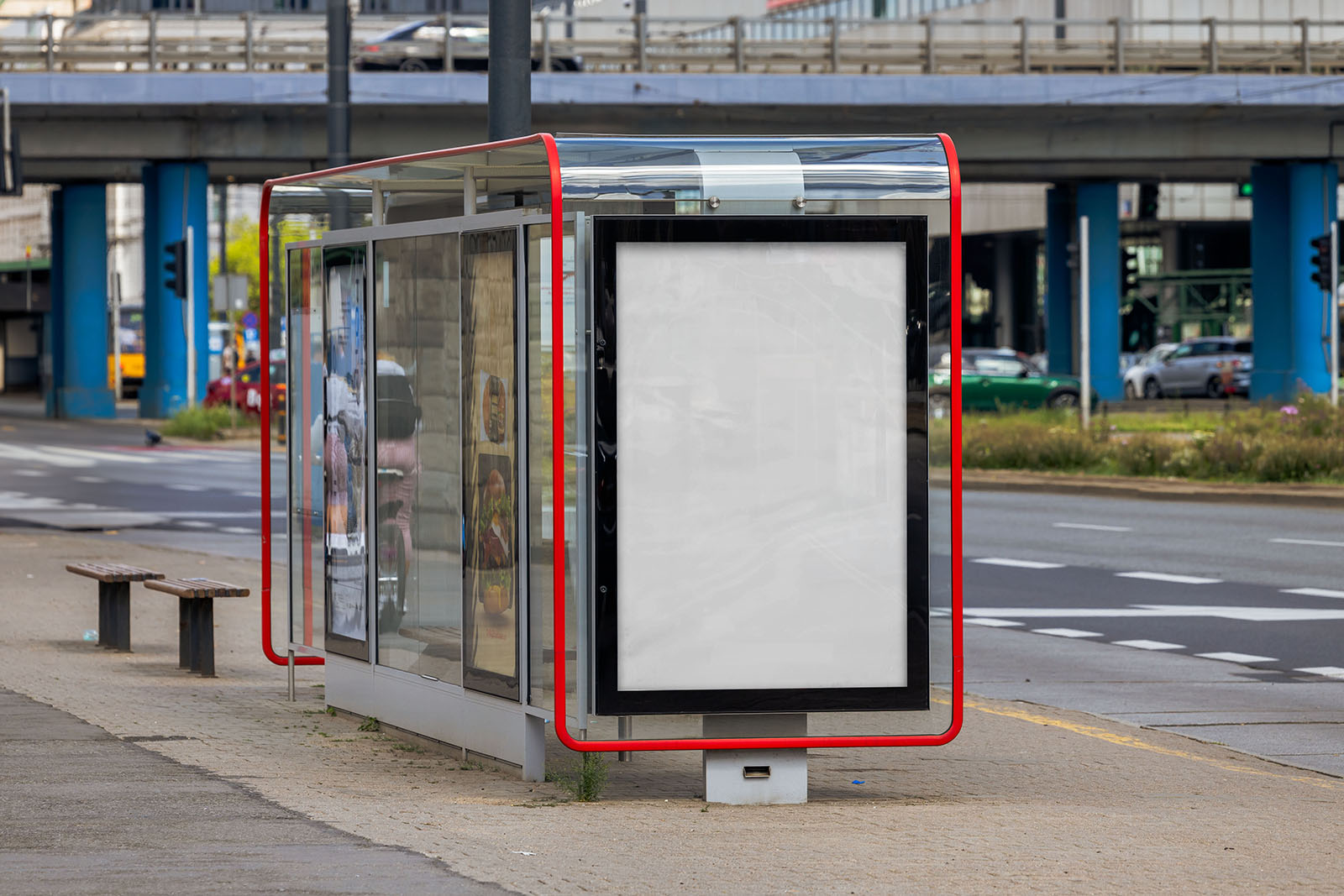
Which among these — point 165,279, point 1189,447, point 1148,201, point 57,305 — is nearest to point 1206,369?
point 1148,201

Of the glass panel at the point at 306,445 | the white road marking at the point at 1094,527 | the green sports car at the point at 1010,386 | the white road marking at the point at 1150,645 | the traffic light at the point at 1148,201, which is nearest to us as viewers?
the glass panel at the point at 306,445

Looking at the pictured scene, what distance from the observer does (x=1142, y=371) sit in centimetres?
5950

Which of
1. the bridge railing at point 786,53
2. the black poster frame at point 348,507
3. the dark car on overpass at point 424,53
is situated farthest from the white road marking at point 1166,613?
the dark car on overpass at point 424,53

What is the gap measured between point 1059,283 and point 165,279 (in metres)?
26.4

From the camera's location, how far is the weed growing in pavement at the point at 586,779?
733 centimetres

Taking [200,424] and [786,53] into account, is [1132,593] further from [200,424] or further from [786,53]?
[786,53]

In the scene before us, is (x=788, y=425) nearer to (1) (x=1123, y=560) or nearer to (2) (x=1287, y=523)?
(1) (x=1123, y=560)

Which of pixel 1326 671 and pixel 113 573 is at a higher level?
pixel 113 573

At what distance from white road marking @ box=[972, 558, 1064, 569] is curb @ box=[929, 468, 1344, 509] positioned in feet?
21.9

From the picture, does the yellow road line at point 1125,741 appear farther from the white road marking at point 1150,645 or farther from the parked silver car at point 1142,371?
the parked silver car at point 1142,371

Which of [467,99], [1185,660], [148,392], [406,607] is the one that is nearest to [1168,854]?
[406,607]

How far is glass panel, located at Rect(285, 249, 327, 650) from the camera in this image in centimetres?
930

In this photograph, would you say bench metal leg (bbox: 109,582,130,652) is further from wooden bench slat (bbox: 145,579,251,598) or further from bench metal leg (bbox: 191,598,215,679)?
bench metal leg (bbox: 191,598,215,679)

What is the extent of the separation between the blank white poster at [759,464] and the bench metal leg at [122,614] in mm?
5498
